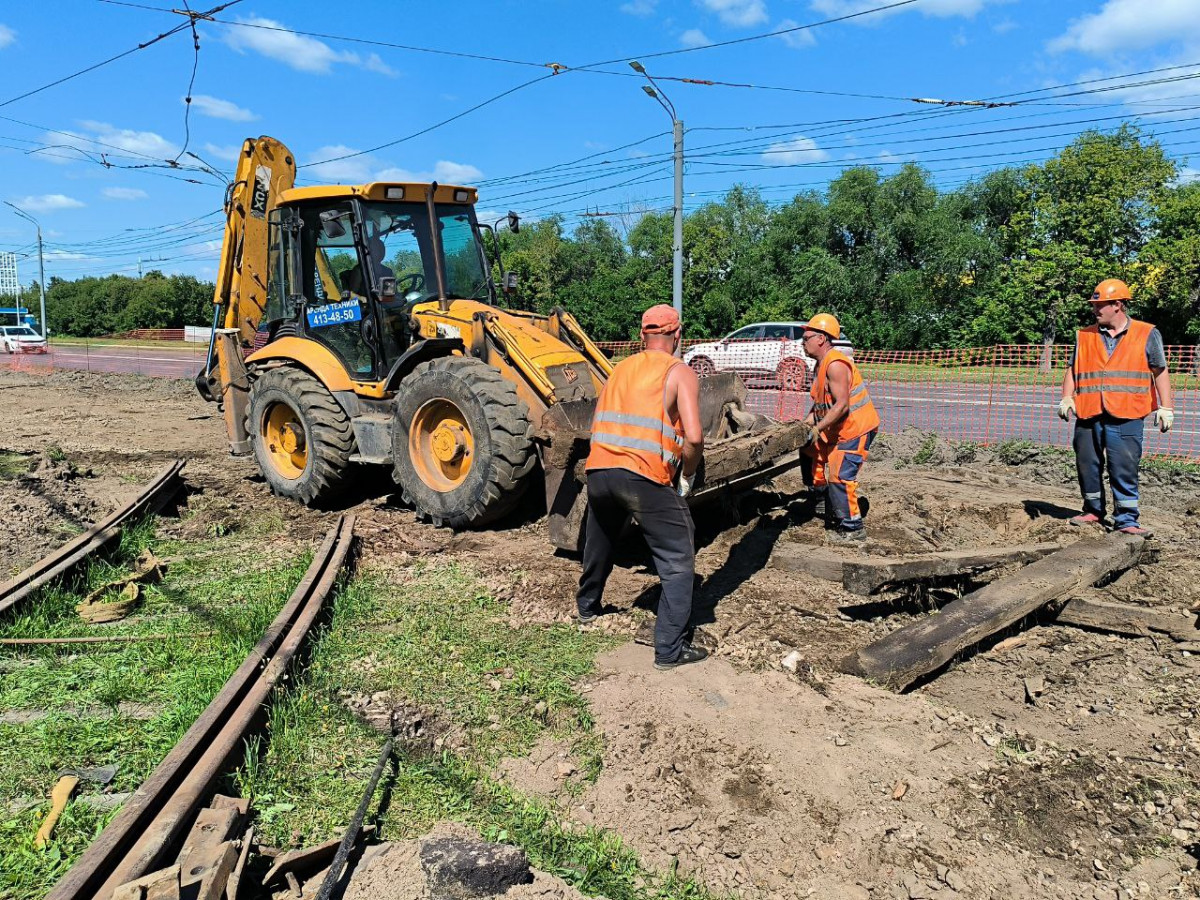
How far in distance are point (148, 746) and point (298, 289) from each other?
5124 millimetres

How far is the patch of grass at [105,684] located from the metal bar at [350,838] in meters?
0.93

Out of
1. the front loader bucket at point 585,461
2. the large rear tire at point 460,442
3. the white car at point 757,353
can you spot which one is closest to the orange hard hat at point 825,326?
the front loader bucket at point 585,461

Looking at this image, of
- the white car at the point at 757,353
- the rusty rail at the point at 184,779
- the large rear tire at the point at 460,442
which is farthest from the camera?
the white car at the point at 757,353

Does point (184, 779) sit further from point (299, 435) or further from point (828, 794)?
point (299, 435)

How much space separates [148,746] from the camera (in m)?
3.80

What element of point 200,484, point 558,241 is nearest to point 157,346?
point 558,241

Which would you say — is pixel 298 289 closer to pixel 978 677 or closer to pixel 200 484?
pixel 200 484

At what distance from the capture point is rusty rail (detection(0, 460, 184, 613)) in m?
5.38

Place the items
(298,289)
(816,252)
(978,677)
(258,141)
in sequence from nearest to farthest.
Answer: (978,677)
(298,289)
(258,141)
(816,252)

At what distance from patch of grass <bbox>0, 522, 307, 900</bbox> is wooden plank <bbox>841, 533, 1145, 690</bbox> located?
3.21 meters

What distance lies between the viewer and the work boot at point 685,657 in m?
4.46

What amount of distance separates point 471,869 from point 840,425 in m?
4.33

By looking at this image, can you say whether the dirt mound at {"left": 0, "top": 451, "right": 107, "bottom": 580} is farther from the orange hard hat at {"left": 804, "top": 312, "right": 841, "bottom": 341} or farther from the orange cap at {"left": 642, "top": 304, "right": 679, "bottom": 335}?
the orange hard hat at {"left": 804, "top": 312, "right": 841, "bottom": 341}

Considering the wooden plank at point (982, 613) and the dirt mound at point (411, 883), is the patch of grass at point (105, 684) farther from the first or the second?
the wooden plank at point (982, 613)
